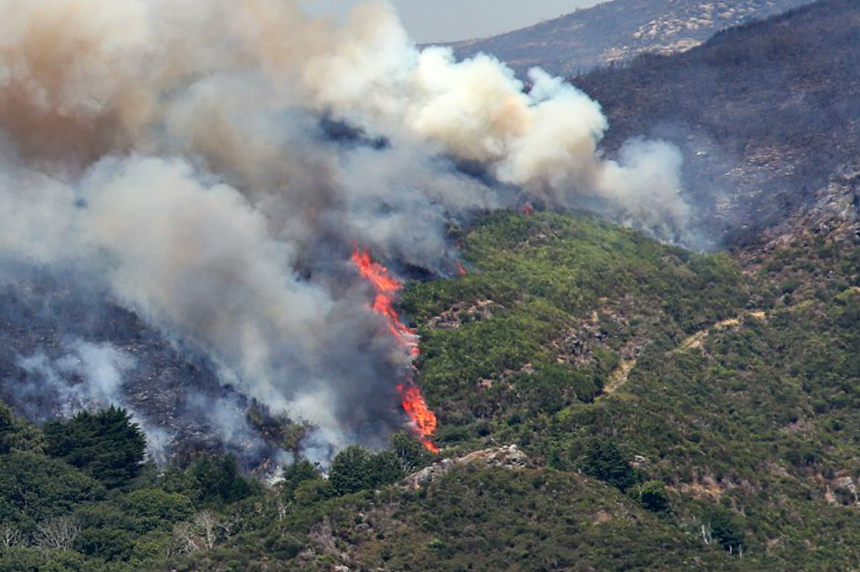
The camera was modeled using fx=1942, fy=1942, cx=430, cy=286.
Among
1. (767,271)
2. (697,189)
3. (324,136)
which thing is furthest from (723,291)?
(324,136)

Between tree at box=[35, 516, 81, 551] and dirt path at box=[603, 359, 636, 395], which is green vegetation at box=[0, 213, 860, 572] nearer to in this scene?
tree at box=[35, 516, 81, 551]

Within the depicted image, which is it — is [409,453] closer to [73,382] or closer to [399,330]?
[399,330]

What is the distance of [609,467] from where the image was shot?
114062mm

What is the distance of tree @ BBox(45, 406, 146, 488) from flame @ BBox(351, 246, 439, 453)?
17.0 m

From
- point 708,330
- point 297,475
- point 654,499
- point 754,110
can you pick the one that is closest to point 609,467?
point 654,499

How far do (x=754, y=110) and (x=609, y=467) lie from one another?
64.3 m

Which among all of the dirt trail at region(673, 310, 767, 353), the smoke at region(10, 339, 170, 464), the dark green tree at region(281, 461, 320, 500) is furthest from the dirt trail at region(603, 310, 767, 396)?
the smoke at region(10, 339, 170, 464)

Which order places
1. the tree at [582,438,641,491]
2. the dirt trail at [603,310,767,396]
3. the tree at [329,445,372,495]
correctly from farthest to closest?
the dirt trail at [603,310,767,396], the tree at [582,438,641,491], the tree at [329,445,372,495]

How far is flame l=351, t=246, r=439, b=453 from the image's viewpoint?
12212 centimetres

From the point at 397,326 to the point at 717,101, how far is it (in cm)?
5513

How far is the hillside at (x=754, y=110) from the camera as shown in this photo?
156 meters

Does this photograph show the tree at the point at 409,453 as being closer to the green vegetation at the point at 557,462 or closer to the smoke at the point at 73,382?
the green vegetation at the point at 557,462

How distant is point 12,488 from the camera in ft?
371

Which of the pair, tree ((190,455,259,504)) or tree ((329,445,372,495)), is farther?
tree ((190,455,259,504))
